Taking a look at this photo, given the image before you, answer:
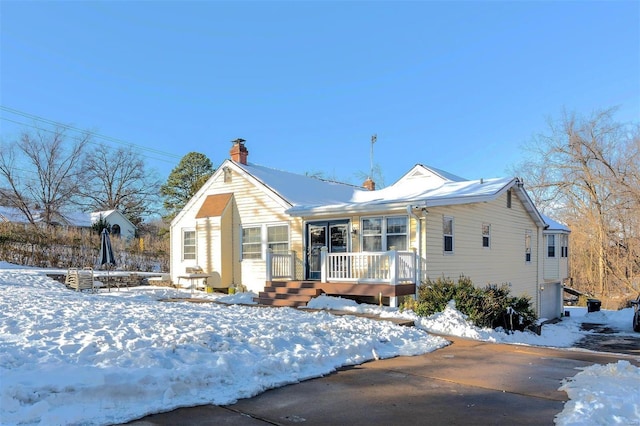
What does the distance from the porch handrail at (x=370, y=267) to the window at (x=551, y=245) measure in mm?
13420

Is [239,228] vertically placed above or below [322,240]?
above

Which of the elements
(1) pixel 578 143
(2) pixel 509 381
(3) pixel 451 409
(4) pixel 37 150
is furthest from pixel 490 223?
(4) pixel 37 150

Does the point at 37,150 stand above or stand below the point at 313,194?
above

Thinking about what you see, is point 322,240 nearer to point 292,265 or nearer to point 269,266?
point 292,265

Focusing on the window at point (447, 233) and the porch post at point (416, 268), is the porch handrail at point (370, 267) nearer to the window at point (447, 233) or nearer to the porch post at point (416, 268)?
the porch post at point (416, 268)

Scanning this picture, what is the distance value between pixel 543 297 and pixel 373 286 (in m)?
14.9

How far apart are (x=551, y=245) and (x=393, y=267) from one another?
1460 centimetres

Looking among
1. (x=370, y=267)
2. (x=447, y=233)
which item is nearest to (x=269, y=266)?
(x=370, y=267)

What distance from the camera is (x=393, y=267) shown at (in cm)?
1345

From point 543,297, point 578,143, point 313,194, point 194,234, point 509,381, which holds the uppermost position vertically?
point 578,143

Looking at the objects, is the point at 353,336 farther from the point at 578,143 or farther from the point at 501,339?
the point at 578,143

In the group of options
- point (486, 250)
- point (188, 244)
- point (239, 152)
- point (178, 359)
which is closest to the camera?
point (178, 359)

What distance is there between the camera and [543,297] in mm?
24406

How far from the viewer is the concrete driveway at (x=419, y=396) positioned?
4770 millimetres
